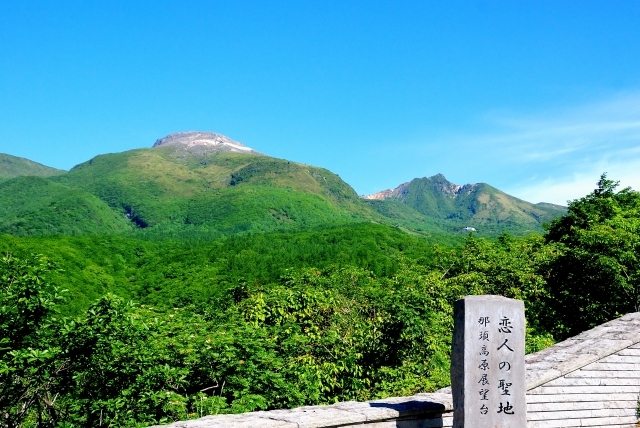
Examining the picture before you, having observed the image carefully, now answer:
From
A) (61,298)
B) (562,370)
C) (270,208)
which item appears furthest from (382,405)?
(270,208)

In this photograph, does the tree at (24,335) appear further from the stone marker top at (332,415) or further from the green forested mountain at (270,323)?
the stone marker top at (332,415)

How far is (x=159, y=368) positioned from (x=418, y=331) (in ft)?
16.5

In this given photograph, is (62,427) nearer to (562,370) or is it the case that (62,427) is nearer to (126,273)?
(562,370)

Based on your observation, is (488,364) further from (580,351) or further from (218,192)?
(218,192)

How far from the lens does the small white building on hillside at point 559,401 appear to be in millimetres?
4984

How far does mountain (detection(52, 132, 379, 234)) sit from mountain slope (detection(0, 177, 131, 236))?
9409mm

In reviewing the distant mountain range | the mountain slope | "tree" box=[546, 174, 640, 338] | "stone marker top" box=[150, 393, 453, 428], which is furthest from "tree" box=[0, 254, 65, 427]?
the distant mountain range

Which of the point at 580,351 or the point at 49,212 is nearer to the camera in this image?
the point at 580,351

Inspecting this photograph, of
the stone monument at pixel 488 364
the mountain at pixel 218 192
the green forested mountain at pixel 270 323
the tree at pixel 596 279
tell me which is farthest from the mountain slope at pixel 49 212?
the stone monument at pixel 488 364

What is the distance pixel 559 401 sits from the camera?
21.7ft

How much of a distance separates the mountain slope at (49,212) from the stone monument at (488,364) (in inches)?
3136

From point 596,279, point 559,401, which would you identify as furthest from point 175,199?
point 559,401

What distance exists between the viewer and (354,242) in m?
53.4

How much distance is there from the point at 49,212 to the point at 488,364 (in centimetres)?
10007
